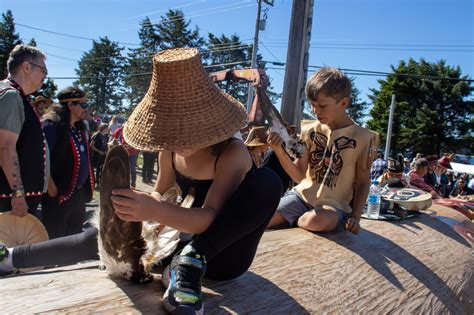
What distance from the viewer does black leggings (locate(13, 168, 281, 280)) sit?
144 centimetres

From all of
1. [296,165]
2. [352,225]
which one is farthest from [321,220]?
[296,165]

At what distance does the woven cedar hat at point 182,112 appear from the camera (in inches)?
55.8

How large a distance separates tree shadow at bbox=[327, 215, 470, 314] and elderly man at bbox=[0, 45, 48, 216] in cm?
198

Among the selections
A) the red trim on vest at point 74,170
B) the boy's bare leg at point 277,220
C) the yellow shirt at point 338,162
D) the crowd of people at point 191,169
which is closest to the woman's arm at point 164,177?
the crowd of people at point 191,169

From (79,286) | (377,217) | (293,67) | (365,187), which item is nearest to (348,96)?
(365,187)

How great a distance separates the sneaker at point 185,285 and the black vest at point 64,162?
1946 millimetres

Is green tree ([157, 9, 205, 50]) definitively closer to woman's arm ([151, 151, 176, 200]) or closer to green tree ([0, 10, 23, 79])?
green tree ([0, 10, 23, 79])

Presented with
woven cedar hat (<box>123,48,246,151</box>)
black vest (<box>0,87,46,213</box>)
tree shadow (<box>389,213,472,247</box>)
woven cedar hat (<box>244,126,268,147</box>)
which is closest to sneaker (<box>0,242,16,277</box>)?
woven cedar hat (<box>123,48,246,151</box>)

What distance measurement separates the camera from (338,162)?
2.75 m

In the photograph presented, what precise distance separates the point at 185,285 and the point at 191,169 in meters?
0.55

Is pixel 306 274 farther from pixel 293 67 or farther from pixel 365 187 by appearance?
pixel 293 67

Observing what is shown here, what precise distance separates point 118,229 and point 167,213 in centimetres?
21

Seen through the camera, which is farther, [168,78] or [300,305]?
[300,305]

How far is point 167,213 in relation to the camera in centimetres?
131
